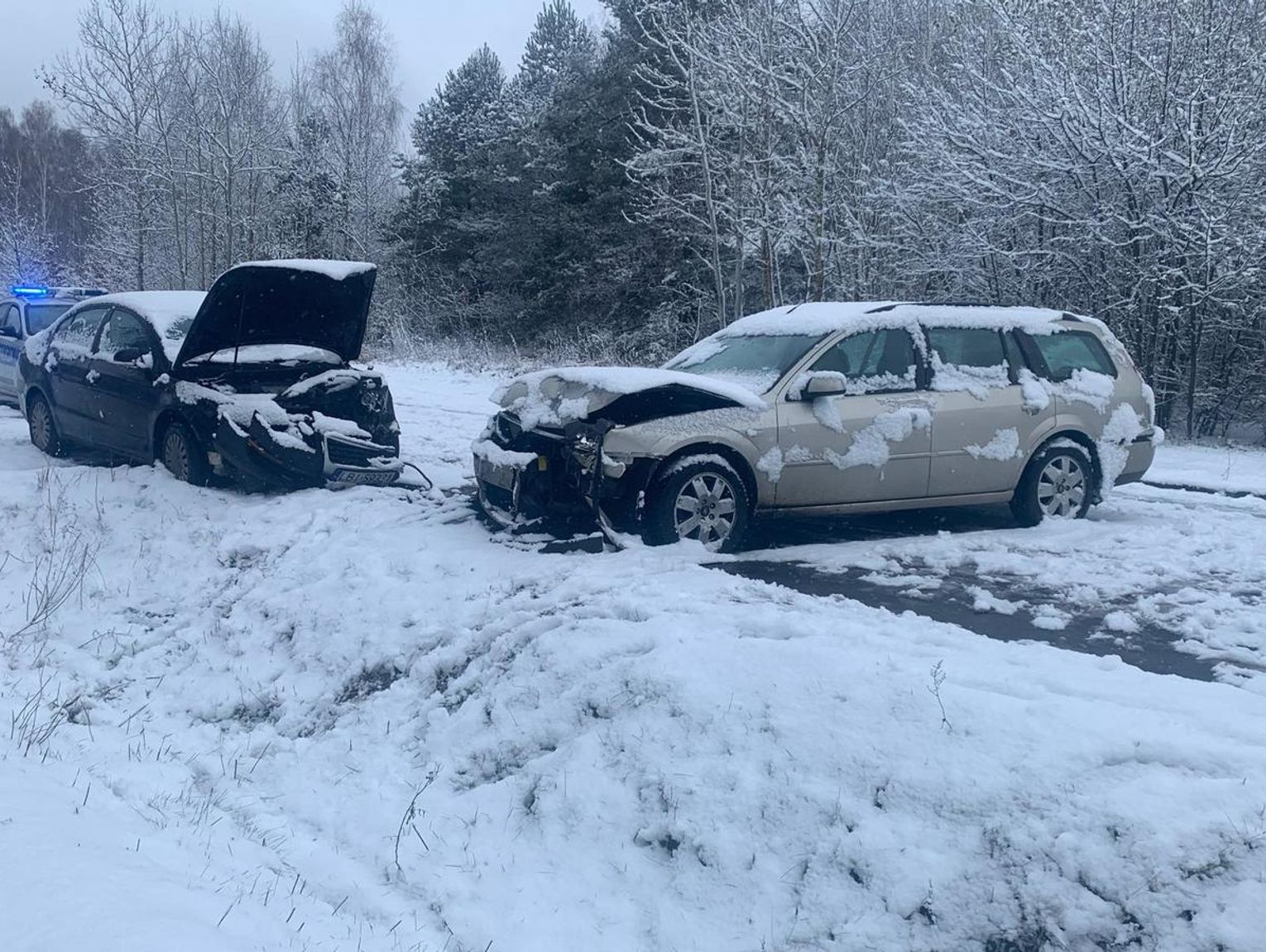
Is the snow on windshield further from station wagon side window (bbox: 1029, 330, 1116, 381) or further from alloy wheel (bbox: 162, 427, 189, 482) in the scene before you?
station wagon side window (bbox: 1029, 330, 1116, 381)

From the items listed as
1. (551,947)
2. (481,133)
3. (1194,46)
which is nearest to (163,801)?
(551,947)

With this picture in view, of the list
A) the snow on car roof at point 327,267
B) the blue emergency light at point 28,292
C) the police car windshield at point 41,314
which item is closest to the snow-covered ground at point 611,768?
the snow on car roof at point 327,267

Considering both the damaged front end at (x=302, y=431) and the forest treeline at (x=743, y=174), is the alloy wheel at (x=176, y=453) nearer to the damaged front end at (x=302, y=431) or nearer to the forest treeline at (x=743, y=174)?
the damaged front end at (x=302, y=431)

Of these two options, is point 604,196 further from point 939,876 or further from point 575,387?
point 939,876

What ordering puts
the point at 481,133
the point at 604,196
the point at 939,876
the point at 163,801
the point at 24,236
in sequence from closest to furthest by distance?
the point at 939,876, the point at 163,801, the point at 604,196, the point at 481,133, the point at 24,236

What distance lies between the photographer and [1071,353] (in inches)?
332

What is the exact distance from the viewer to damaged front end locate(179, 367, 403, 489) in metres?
8.59

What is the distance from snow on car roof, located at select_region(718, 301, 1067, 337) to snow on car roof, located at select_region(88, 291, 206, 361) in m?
4.95

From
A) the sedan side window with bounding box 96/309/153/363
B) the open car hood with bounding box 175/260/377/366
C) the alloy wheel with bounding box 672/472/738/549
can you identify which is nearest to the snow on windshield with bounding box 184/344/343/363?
the open car hood with bounding box 175/260/377/366

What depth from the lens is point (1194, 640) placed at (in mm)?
5516

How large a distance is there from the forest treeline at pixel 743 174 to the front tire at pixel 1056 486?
7.85 meters

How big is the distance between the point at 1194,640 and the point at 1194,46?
12.7 m

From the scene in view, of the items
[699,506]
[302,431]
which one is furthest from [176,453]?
[699,506]

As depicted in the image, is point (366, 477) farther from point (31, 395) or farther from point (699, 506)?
point (31, 395)
